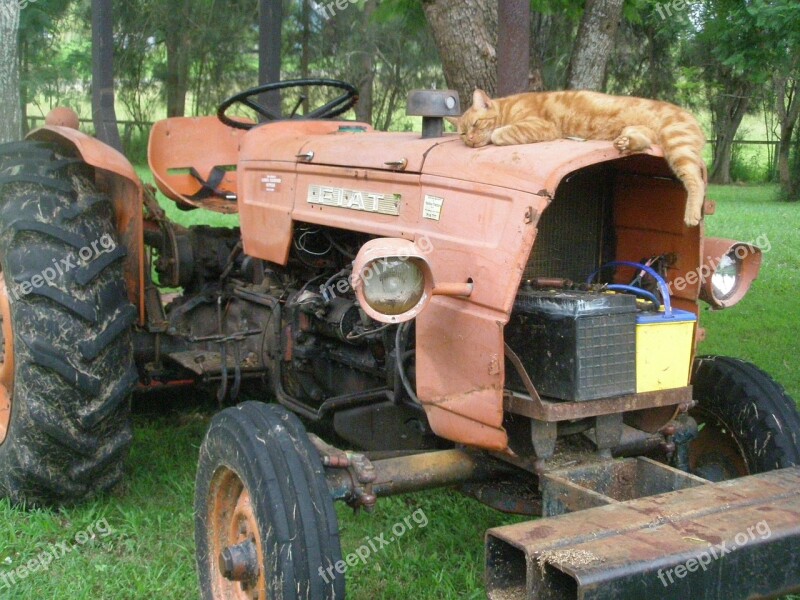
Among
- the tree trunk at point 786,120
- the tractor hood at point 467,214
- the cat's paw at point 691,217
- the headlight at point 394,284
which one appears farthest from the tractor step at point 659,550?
the tree trunk at point 786,120

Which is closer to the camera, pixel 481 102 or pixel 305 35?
pixel 481 102

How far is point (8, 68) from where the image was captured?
6.49 m

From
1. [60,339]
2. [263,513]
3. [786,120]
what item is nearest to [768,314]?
[60,339]

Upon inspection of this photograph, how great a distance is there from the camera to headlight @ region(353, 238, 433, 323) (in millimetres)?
2434

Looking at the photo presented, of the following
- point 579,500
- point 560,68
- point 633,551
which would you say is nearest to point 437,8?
point 579,500

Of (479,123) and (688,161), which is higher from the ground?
(479,123)

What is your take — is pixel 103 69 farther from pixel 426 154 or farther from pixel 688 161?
pixel 688 161

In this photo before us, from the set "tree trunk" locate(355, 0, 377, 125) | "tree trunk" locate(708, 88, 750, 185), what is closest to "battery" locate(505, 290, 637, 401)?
"tree trunk" locate(355, 0, 377, 125)

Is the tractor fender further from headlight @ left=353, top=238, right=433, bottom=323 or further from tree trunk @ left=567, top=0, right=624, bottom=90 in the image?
tree trunk @ left=567, top=0, right=624, bottom=90

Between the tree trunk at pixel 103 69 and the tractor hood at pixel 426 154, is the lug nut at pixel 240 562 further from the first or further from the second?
the tree trunk at pixel 103 69

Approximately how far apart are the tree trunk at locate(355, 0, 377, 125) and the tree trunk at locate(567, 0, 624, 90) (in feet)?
44.5

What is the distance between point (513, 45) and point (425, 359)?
2.61m

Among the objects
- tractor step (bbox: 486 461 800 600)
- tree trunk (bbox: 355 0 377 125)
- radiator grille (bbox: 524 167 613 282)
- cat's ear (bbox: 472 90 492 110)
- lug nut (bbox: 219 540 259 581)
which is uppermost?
tree trunk (bbox: 355 0 377 125)

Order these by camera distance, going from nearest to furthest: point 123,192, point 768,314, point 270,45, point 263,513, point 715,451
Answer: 1. point 263,513
2. point 715,451
3. point 123,192
4. point 270,45
5. point 768,314
